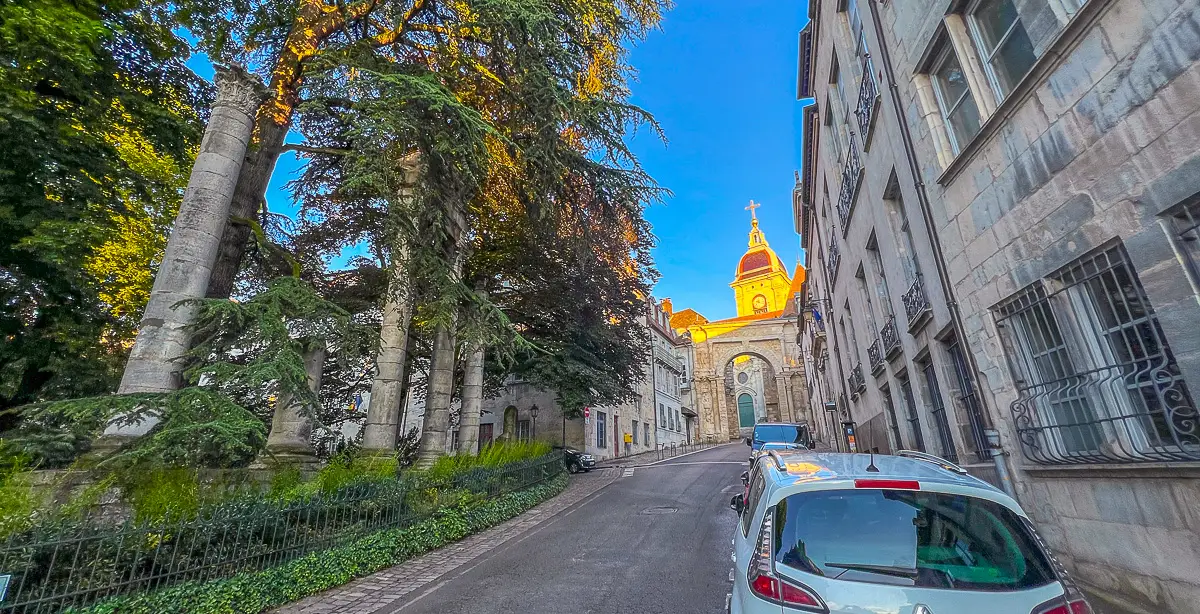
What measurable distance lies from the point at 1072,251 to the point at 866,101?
6.28 m

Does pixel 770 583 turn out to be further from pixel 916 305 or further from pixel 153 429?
pixel 916 305

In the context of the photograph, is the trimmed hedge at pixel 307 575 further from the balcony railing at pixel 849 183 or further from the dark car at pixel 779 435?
the balcony railing at pixel 849 183

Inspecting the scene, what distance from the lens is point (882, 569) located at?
7.41 ft

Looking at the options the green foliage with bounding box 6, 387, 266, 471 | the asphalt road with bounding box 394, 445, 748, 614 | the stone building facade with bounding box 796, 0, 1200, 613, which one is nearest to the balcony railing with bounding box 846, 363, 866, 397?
the asphalt road with bounding box 394, 445, 748, 614

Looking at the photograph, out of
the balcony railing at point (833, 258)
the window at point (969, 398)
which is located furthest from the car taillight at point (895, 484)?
the balcony railing at point (833, 258)

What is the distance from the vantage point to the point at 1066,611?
212cm

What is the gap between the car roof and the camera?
2564mm

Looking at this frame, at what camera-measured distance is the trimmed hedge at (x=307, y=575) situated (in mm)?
4160

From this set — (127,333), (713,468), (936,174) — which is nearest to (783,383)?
(713,468)

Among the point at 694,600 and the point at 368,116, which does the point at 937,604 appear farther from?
the point at 368,116

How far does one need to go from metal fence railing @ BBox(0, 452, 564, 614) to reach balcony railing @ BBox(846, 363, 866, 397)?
44.4 ft

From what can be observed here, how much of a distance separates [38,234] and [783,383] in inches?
2022

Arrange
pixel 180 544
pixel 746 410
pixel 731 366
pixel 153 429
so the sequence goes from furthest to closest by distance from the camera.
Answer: pixel 746 410
pixel 731 366
pixel 153 429
pixel 180 544

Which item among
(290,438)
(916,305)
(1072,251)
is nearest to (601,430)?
(290,438)
